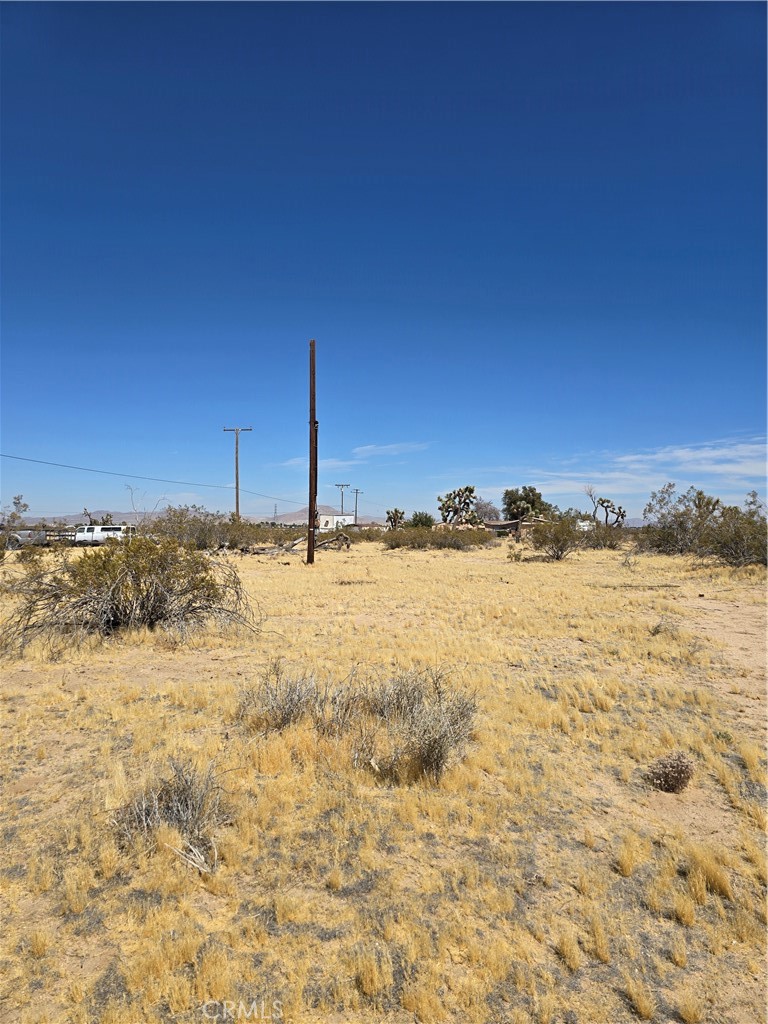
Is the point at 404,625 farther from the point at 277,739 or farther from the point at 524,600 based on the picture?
the point at 277,739

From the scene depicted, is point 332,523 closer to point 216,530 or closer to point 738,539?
point 216,530

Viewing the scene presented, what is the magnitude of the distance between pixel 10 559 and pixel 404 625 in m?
17.2

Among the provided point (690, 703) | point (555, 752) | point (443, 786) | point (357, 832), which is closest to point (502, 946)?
point (357, 832)

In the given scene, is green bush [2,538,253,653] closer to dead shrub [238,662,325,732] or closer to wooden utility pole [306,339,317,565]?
dead shrub [238,662,325,732]

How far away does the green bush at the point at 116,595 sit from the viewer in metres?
8.88

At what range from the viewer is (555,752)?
549 cm

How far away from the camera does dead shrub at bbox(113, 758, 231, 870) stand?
359 centimetres

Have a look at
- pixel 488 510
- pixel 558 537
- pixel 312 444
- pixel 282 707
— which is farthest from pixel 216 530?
pixel 488 510

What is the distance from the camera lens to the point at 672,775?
4.72 meters

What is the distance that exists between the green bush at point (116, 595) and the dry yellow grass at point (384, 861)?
4.36 ft

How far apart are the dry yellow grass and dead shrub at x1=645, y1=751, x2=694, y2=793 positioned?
0.12 meters

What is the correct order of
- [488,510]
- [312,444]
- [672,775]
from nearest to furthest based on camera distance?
[672,775], [312,444], [488,510]

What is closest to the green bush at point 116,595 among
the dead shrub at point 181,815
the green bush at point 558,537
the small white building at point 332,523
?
the dead shrub at point 181,815

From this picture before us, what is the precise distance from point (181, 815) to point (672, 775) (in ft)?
13.2
